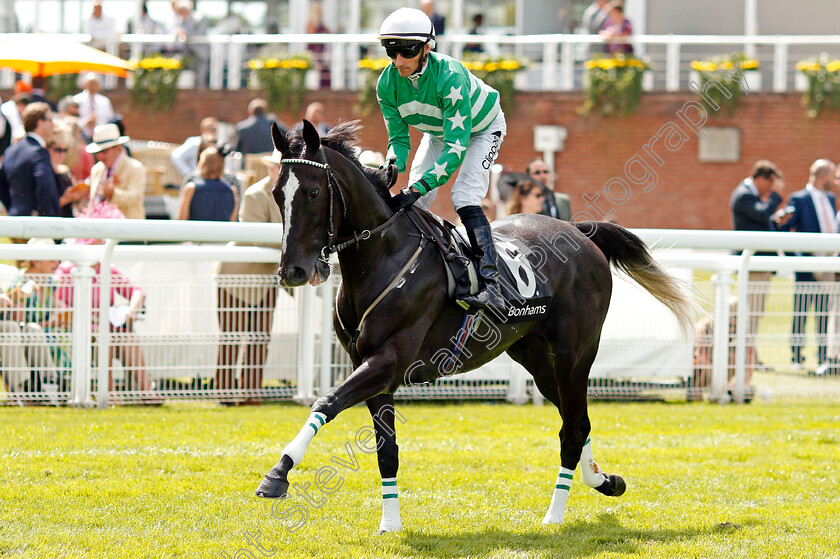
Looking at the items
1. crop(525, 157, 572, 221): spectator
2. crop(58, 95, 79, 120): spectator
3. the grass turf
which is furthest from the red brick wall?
the grass turf

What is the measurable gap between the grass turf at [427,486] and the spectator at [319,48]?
1144 centimetres

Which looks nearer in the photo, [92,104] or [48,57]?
[48,57]

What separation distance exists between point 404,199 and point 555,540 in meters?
1.68

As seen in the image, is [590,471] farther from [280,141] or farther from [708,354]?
[708,354]

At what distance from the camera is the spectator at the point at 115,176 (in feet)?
30.4

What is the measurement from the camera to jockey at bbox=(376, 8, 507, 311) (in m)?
4.72

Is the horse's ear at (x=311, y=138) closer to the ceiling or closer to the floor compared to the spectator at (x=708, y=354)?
closer to the ceiling

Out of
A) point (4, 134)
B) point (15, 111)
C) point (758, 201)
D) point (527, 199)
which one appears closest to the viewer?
point (527, 199)

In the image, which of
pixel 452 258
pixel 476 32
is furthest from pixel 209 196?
pixel 476 32

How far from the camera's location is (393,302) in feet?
15.2

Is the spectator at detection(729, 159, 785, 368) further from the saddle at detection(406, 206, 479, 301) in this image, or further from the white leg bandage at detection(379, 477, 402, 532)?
the white leg bandage at detection(379, 477, 402, 532)

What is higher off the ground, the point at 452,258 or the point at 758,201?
the point at 758,201

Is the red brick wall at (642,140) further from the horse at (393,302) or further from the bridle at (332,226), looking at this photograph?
the bridle at (332,226)

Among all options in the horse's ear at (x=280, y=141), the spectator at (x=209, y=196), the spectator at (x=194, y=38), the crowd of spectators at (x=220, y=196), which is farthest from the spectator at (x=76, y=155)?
the spectator at (x=194, y=38)
